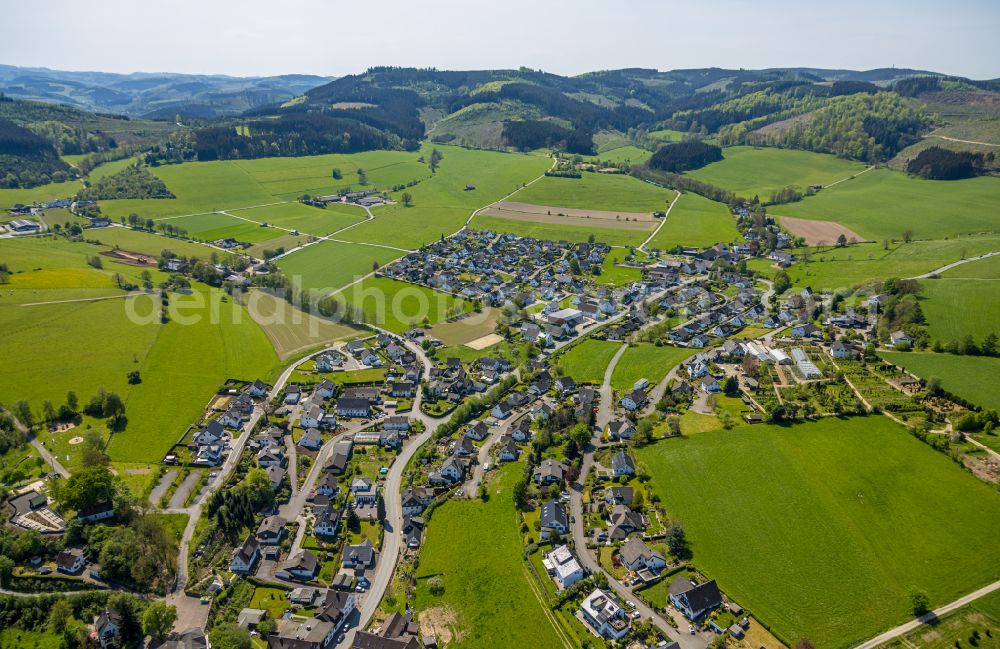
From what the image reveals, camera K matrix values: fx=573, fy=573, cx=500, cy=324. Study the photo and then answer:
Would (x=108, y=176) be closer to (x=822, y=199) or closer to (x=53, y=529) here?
(x=53, y=529)

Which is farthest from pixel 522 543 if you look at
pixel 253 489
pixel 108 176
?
pixel 108 176

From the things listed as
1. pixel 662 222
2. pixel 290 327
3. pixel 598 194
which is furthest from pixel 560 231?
pixel 290 327

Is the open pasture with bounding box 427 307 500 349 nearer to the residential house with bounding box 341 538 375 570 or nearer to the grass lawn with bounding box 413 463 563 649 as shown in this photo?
the grass lawn with bounding box 413 463 563 649

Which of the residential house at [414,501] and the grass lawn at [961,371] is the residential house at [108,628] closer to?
the residential house at [414,501]

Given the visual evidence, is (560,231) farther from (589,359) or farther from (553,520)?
(553,520)

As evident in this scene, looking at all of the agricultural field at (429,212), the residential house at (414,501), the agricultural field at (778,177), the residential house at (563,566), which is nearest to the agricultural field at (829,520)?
the residential house at (563,566)

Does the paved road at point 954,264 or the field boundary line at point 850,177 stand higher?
the field boundary line at point 850,177

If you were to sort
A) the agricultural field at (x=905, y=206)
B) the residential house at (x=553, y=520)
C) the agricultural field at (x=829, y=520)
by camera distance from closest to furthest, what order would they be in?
1. the agricultural field at (x=829, y=520)
2. the residential house at (x=553, y=520)
3. the agricultural field at (x=905, y=206)
